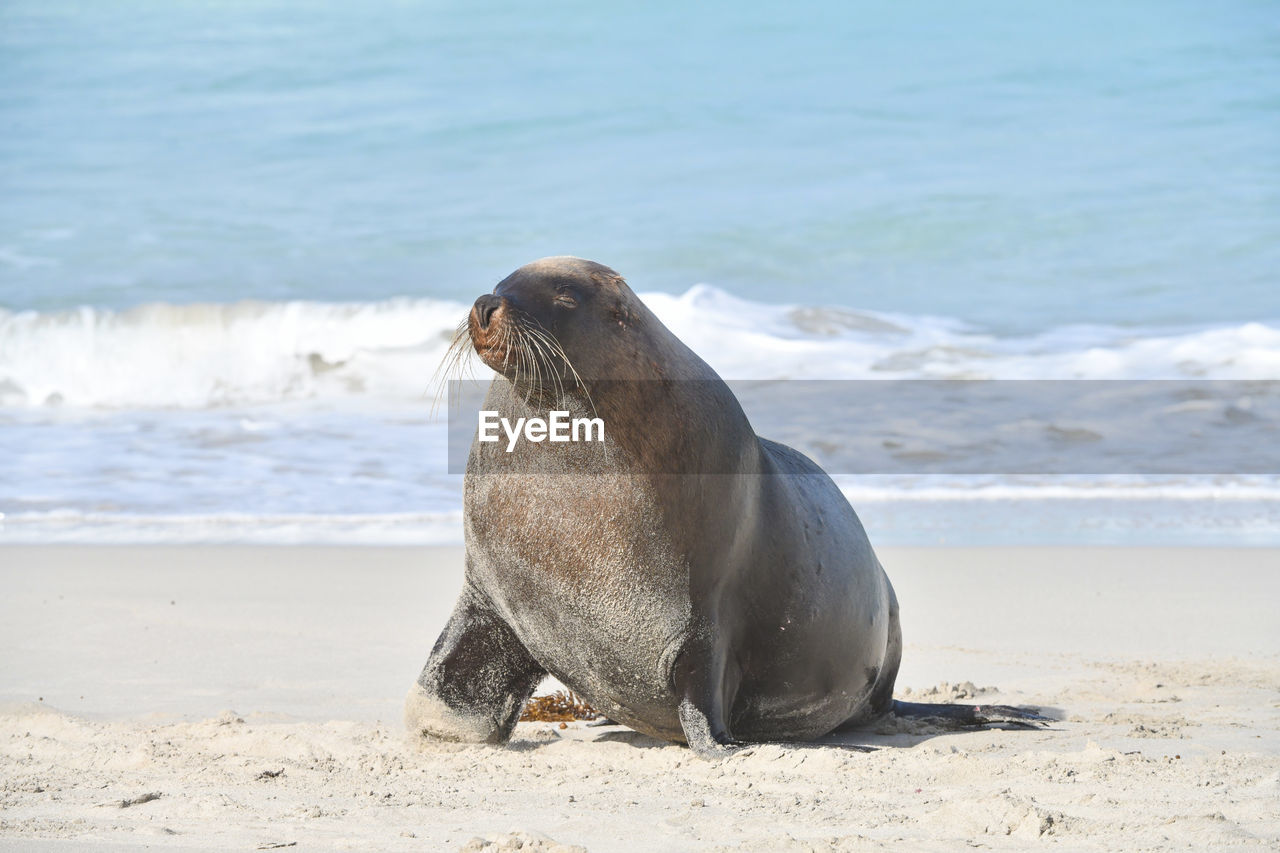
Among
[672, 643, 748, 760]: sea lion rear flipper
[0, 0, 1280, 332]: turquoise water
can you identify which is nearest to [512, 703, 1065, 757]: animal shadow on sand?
[672, 643, 748, 760]: sea lion rear flipper

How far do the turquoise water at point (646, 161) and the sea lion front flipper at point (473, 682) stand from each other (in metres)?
17.5

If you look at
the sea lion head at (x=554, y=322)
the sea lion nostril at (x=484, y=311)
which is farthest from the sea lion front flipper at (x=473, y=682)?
the sea lion nostril at (x=484, y=311)

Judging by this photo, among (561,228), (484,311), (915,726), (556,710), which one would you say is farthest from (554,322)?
(561,228)

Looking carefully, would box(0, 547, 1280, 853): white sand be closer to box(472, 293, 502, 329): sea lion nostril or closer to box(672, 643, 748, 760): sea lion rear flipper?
box(672, 643, 748, 760): sea lion rear flipper

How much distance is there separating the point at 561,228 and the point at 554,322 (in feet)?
70.2

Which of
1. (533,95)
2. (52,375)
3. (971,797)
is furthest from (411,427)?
(533,95)

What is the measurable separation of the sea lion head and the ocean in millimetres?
5820

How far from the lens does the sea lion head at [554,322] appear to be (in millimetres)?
4172

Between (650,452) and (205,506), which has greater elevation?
(650,452)

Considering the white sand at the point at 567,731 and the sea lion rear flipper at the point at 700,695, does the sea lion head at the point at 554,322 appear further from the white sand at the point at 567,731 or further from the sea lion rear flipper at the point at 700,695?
the white sand at the point at 567,731

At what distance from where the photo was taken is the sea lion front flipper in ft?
16.1

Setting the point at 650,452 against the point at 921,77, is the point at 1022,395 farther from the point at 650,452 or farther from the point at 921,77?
the point at 921,77

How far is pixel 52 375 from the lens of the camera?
20047 mm

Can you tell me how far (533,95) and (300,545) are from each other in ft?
71.5
